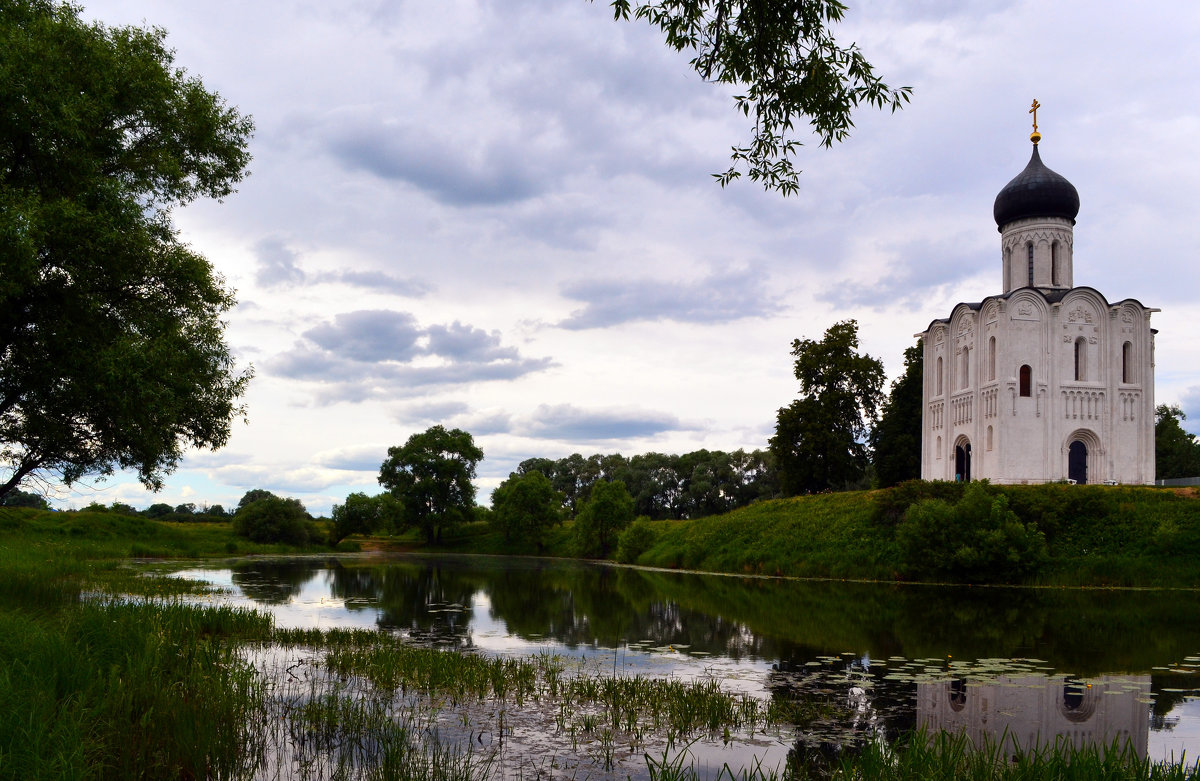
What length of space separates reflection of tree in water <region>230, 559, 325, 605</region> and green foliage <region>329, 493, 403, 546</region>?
2959 cm

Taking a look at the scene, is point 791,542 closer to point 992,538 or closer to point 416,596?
point 992,538

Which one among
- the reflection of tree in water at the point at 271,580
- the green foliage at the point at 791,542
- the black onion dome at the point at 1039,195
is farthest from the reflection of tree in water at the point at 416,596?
the black onion dome at the point at 1039,195

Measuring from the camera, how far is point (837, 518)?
39.8 m

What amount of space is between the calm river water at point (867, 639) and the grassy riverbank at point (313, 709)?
5.05 ft

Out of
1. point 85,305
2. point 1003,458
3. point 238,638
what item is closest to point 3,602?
point 238,638

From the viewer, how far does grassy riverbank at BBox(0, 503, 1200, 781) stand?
18.5ft

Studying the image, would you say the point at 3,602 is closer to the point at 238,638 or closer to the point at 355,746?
the point at 238,638

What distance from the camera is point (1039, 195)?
44.8 m

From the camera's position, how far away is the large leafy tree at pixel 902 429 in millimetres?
53594

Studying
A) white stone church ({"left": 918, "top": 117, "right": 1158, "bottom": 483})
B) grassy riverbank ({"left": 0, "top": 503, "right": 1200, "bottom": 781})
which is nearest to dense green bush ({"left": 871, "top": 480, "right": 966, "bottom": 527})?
white stone church ({"left": 918, "top": 117, "right": 1158, "bottom": 483})

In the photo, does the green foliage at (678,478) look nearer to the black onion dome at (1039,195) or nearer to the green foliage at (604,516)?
the green foliage at (604,516)

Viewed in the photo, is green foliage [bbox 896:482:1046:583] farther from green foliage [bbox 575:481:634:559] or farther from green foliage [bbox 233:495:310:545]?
green foliage [bbox 233:495:310:545]

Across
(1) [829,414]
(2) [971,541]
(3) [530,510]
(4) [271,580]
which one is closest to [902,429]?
(1) [829,414]

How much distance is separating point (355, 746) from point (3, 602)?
24.1 feet
